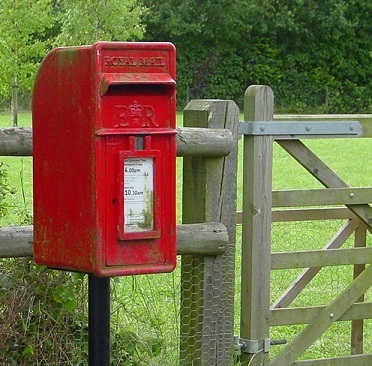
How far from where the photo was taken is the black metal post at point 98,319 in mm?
3385

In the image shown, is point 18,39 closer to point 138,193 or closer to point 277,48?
point 277,48

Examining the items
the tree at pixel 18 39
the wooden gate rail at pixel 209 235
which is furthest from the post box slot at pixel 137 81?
the tree at pixel 18 39

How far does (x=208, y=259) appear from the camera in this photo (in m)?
4.58

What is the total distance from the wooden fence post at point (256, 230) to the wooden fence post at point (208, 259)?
1.00 feet

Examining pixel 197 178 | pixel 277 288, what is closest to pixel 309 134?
pixel 197 178

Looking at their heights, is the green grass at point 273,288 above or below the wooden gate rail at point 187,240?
below

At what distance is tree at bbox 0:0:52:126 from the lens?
3569 cm

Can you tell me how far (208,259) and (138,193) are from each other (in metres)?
1.35

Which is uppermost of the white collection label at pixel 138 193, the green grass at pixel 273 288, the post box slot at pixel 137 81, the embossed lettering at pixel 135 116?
the post box slot at pixel 137 81

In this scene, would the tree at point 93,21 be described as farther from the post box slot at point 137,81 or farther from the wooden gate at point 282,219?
the post box slot at point 137,81

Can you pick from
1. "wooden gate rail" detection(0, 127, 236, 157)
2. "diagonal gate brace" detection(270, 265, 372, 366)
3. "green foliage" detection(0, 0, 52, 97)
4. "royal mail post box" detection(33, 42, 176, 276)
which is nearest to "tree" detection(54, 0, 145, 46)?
"green foliage" detection(0, 0, 52, 97)

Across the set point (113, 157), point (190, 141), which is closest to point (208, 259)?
point (190, 141)

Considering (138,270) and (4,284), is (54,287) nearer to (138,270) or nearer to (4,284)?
(4,284)

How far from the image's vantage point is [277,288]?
8266 mm
